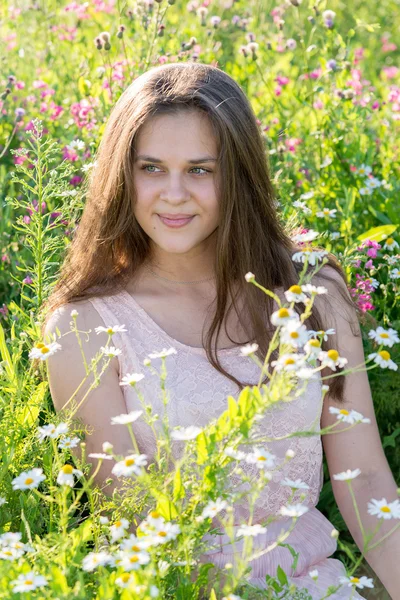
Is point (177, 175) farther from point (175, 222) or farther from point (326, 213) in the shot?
point (326, 213)

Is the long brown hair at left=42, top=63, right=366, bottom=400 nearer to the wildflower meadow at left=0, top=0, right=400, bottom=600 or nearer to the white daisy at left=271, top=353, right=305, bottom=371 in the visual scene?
the wildflower meadow at left=0, top=0, right=400, bottom=600

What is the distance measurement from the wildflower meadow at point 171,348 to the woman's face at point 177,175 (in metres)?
0.18

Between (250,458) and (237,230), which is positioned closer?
(250,458)

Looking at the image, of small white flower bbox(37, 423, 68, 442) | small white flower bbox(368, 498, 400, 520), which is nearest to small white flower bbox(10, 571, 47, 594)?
small white flower bbox(37, 423, 68, 442)

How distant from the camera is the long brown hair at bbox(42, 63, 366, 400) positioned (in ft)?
6.12

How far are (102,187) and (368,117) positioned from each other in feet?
4.58

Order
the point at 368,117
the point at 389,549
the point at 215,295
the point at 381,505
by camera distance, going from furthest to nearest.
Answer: the point at 368,117
the point at 215,295
the point at 389,549
the point at 381,505

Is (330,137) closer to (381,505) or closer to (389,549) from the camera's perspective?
(389,549)

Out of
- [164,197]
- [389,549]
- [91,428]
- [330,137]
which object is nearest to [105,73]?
[330,137]

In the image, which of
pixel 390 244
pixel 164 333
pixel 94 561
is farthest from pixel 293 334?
pixel 390 244

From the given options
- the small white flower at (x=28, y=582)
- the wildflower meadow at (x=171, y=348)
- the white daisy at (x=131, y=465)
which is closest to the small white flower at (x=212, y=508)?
the wildflower meadow at (x=171, y=348)

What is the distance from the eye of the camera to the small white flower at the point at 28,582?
1106mm

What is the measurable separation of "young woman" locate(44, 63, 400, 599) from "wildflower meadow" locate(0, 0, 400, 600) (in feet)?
0.14

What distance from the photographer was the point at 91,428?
181 centimetres
